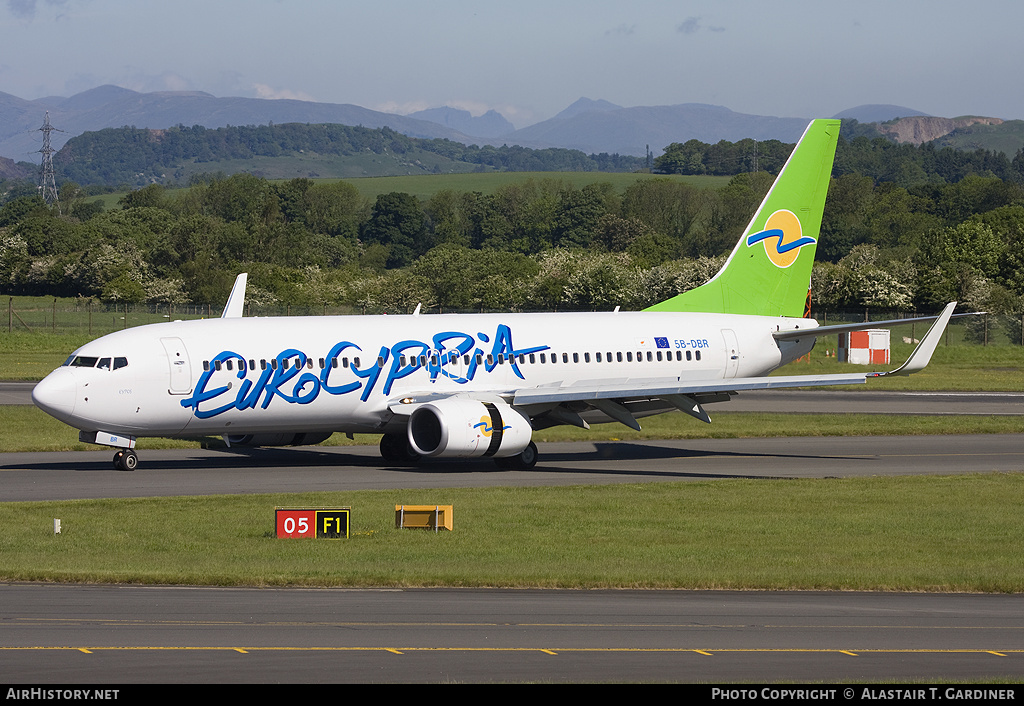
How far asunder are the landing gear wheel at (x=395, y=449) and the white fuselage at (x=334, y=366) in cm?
159

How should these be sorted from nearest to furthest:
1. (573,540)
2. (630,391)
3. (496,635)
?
(496,635) < (573,540) < (630,391)

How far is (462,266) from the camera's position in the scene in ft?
463

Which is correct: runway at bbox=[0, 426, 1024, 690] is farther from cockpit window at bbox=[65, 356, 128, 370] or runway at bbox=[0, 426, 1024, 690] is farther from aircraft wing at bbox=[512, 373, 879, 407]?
aircraft wing at bbox=[512, 373, 879, 407]

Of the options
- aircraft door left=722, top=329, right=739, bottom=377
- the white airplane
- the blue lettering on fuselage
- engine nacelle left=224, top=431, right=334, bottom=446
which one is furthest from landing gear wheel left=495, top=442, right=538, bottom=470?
aircraft door left=722, top=329, right=739, bottom=377

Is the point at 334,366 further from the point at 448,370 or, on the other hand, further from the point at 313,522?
the point at 313,522

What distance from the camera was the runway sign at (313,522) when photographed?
1021 inches

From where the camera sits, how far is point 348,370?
3719cm

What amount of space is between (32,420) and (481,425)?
21.2 meters

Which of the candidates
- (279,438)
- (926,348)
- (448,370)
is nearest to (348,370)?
(448,370)

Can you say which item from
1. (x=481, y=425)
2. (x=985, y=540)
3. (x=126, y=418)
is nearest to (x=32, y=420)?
(x=126, y=418)

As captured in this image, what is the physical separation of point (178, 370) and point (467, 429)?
27.4 ft

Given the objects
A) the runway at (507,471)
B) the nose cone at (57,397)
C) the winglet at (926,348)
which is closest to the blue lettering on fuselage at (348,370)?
the runway at (507,471)

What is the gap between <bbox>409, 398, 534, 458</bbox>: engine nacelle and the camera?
35.9m
